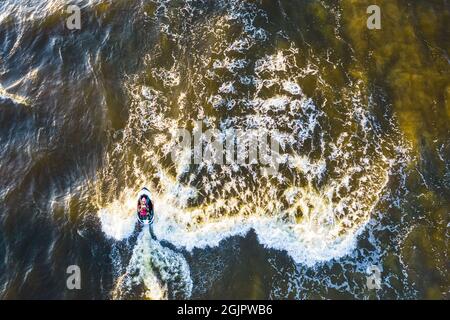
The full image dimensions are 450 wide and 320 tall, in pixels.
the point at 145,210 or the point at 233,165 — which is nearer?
the point at 145,210

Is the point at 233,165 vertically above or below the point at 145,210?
above

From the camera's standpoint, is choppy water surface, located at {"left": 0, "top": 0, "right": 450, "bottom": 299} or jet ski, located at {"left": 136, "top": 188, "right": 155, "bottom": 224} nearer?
choppy water surface, located at {"left": 0, "top": 0, "right": 450, "bottom": 299}

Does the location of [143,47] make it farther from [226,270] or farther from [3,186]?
[226,270]

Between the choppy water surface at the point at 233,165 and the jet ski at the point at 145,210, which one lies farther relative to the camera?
the jet ski at the point at 145,210
